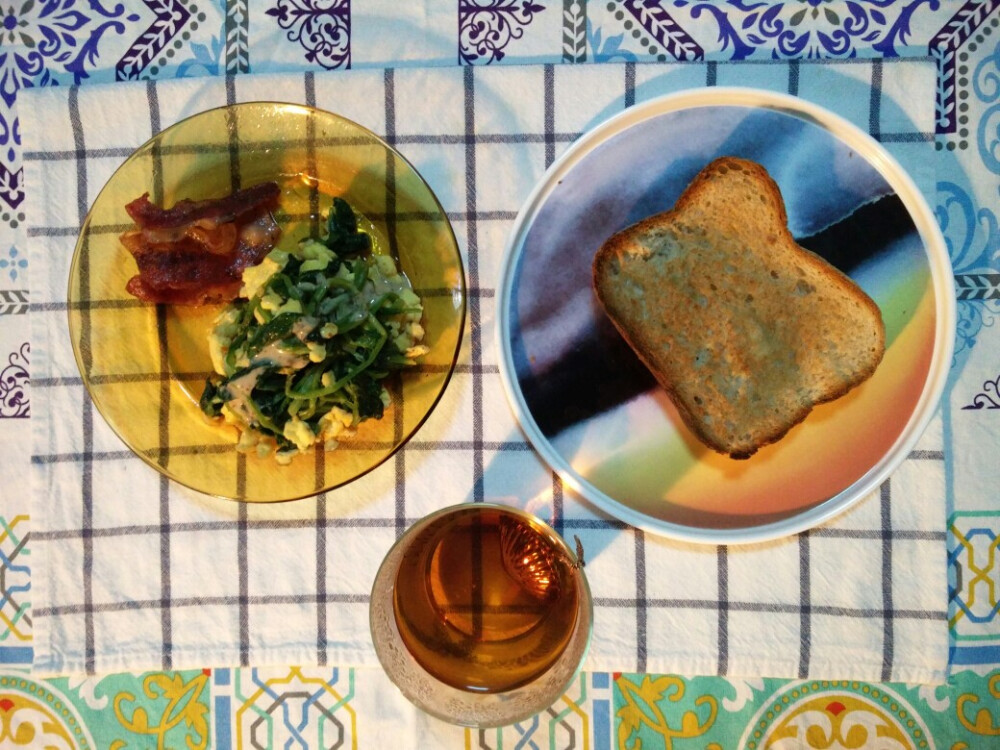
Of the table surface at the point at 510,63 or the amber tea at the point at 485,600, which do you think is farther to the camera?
the table surface at the point at 510,63

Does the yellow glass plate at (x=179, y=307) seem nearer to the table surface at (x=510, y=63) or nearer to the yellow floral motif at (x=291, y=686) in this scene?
the table surface at (x=510, y=63)

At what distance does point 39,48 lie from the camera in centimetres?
174

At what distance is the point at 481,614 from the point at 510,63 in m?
1.16

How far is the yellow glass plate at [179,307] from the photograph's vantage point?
1540mm

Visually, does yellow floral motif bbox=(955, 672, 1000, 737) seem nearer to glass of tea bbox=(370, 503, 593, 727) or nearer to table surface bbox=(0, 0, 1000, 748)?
table surface bbox=(0, 0, 1000, 748)

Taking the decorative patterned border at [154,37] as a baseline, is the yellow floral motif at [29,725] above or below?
below

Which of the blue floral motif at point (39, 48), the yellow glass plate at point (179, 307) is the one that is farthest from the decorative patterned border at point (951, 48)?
the blue floral motif at point (39, 48)

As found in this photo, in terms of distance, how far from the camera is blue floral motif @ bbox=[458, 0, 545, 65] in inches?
66.3

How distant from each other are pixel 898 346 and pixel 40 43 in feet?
6.33

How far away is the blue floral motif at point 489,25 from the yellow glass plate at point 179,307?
0.34 metres

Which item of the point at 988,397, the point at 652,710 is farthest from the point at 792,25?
the point at 652,710

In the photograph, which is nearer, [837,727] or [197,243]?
[197,243]

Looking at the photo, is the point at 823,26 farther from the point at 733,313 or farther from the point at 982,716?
the point at 982,716

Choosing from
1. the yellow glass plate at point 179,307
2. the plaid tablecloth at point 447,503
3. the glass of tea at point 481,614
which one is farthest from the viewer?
the plaid tablecloth at point 447,503
